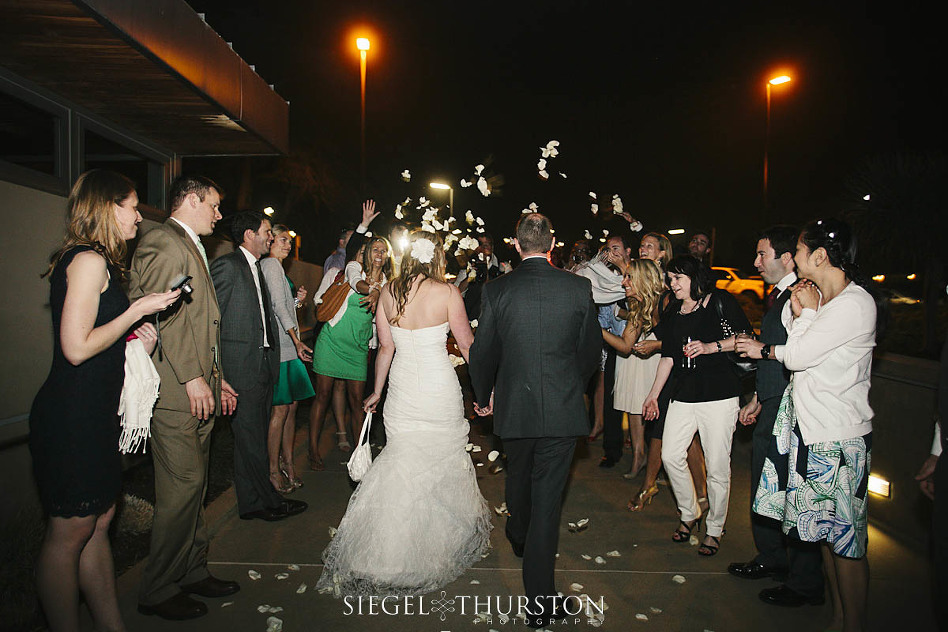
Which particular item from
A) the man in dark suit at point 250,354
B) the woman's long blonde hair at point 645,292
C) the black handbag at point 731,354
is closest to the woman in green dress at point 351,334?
the man in dark suit at point 250,354

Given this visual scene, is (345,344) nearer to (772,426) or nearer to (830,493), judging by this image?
(772,426)

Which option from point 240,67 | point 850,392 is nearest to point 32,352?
point 240,67

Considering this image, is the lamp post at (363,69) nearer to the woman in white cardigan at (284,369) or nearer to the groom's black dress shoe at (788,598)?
the woman in white cardigan at (284,369)

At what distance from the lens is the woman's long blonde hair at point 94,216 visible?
310 centimetres

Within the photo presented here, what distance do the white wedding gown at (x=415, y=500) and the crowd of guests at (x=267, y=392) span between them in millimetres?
986

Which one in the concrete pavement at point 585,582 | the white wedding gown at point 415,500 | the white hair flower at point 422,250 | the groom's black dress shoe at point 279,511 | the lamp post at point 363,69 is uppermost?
the lamp post at point 363,69

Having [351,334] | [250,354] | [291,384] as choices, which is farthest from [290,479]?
[250,354]

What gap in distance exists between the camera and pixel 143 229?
6.42 meters

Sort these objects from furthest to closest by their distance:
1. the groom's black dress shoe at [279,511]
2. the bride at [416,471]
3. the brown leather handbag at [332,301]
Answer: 1. the brown leather handbag at [332,301]
2. the groom's black dress shoe at [279,511]
3. the bride at [416,471]

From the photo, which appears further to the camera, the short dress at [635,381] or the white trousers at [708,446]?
A: the short dress at [635,381]

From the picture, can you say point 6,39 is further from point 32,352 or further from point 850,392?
point 850,392

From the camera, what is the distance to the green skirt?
5.81 metres

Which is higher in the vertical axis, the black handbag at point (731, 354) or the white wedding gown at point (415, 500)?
the black handbag at point (731, 354)

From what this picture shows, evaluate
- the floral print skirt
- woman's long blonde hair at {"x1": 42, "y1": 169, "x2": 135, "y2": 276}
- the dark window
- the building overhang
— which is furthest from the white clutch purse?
the dark window
